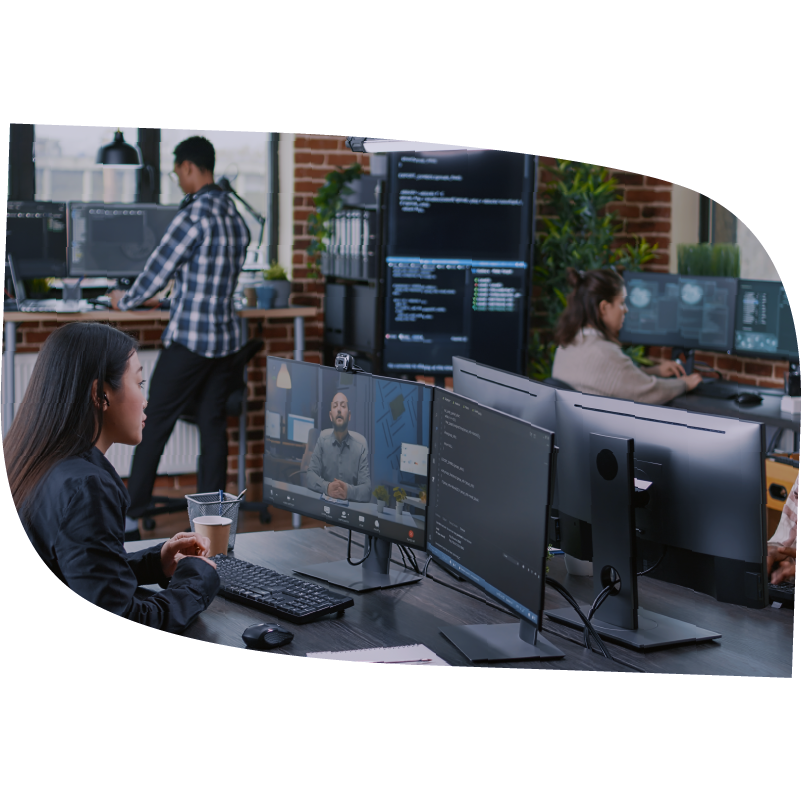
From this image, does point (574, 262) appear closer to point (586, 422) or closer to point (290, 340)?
point (290, 340)

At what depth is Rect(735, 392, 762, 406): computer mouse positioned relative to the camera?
3.72 metres

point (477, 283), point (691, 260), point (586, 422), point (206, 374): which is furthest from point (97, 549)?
point (691, 260)

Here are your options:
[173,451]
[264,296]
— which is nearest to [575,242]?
[264,296]

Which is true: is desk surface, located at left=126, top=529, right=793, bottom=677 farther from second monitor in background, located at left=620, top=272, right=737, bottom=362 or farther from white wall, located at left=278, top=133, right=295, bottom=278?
white wall, located at left=278, top=133, right=295, bottom=278

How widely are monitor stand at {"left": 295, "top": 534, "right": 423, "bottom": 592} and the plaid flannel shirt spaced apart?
7.09 feet

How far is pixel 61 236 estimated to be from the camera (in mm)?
3869

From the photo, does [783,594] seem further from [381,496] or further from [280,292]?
[280,292]

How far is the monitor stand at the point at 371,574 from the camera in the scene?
1.99 m

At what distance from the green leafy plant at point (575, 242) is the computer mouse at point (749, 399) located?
60cm

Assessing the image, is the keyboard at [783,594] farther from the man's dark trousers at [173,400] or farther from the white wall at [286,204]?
the white wall at [286,204]

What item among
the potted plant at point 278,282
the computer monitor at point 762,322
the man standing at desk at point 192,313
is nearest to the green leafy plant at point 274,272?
the potted plant at point 278,282

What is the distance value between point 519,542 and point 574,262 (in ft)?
10.2

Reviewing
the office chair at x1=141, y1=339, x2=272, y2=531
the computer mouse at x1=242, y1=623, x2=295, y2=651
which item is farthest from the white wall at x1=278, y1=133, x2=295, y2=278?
the computer mouse at x1=242, y1=623, x2=295, y2=651

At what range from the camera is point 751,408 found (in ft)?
12.0
